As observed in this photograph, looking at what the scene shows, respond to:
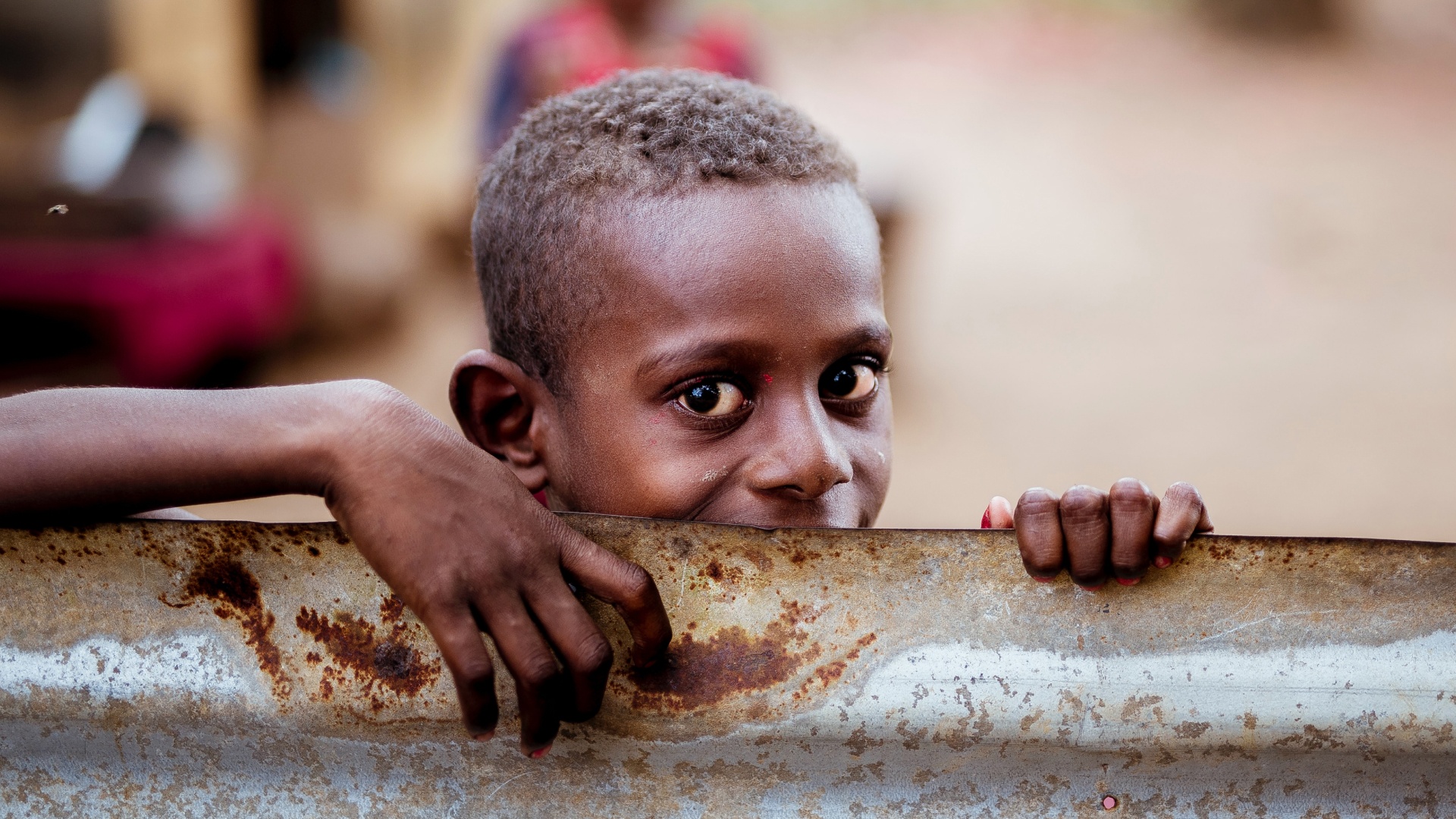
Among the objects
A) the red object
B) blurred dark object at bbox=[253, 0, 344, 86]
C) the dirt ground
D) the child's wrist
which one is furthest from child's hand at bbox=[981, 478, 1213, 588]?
blurred dark object at bbox=[253, 0, 344, 86]

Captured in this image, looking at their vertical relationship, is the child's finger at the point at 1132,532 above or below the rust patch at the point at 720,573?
above

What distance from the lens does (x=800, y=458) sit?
1353 millimetres

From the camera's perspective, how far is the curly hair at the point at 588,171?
1.50 metres

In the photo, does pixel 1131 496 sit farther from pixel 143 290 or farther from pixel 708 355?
pixel 143 290

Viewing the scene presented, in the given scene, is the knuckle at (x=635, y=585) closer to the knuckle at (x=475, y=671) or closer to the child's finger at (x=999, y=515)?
the knuckle at (x=475, y=671)

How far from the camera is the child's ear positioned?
158cm

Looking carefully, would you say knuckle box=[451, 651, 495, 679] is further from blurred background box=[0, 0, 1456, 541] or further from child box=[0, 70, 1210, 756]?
blurred background box=[0, 0, 1456, 541]

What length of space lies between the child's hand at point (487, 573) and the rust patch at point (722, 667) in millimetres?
25

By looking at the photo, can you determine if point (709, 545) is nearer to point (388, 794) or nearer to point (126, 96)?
point (388, 794)

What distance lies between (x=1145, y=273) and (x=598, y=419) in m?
10.1

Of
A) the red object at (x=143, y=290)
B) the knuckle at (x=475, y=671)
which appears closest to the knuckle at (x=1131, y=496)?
the knuckle at (x=475, y=671)

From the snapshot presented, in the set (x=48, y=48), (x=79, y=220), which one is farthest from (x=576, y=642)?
(x=48, y=48)

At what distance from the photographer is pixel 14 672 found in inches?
44.1

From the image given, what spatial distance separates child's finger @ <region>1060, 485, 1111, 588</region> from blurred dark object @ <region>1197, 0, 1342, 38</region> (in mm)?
17418
